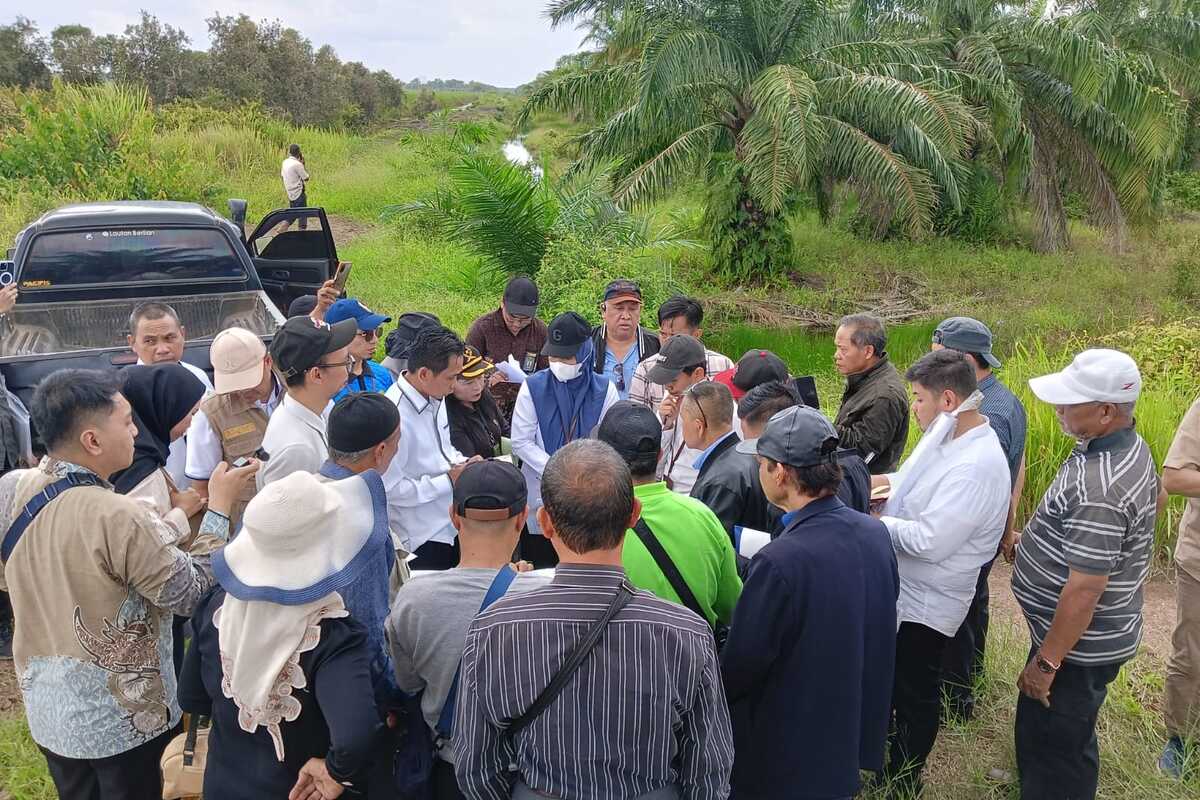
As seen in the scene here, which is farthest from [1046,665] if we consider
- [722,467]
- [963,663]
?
[722,467]

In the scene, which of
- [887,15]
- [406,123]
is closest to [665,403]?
[887,15]

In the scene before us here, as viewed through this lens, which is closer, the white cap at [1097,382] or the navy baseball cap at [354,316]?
the white cap at [1097,382]

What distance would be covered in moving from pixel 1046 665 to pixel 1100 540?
0.46m

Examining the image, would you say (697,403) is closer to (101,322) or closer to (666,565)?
(666,565)

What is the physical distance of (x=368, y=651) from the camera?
83.5 inches

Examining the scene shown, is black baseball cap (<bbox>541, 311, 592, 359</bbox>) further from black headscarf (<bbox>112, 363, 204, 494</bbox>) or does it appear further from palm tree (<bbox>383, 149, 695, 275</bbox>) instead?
palm tree (<bbox>383, 149, 695, 275</bbox>)

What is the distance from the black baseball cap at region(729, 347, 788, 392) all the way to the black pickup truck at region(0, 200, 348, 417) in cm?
346

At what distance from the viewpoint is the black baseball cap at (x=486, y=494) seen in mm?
2191

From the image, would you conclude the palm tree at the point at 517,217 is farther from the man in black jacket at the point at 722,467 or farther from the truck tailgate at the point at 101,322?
the man in black jacket at the point at 722,467

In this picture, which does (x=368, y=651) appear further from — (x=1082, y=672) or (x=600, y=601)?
(x=1082, y=672)

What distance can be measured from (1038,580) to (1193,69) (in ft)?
59.3

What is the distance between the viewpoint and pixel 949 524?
2949 millimetres

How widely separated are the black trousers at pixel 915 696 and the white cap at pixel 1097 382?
96cm

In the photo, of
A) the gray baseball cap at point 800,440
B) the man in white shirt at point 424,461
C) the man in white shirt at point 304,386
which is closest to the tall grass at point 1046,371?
the man in white shirt at point 424,461
